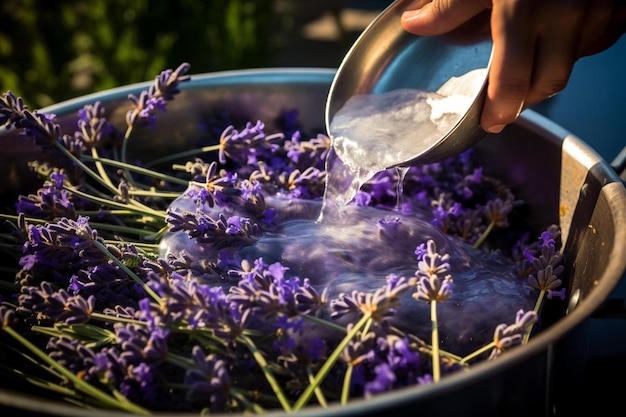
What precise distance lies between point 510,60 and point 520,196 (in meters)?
0.45

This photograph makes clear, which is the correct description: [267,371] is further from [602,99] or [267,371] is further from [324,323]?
[602,99]

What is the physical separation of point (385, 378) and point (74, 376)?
410 mm

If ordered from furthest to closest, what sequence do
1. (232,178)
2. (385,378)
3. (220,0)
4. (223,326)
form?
(220,0)
(232,178)
(223,326)
(385,378)

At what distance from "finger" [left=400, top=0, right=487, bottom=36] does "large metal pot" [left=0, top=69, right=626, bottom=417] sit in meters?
0.25

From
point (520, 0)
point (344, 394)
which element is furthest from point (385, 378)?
point (520, 0)

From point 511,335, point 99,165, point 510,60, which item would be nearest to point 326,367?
point 511,335

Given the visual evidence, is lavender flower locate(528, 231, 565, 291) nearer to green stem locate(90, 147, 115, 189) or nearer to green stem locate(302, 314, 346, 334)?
green stem locate(302, 314, 346, 334)

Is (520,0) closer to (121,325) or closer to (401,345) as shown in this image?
(401,345)

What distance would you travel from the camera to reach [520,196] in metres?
1.61

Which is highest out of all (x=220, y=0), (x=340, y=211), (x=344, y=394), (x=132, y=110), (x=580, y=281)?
(x=220, y=0)

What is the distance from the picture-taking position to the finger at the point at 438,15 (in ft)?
4.79

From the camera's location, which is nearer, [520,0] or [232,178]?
[520,0]

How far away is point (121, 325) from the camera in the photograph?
3.41 ft

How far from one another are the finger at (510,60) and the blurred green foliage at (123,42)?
2.56m
